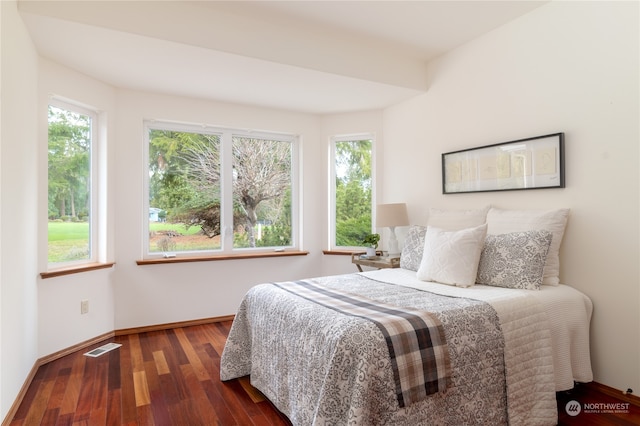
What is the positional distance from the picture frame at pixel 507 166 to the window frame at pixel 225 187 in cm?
178

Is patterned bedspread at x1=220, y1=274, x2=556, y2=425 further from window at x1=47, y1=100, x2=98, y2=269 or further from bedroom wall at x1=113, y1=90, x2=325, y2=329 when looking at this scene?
window at x1=47, y1=100, x2=98, y2=269

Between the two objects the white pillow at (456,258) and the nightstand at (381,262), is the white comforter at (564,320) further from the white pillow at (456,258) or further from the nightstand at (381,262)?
the nightstand at (381,262)

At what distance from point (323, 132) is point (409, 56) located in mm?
1353

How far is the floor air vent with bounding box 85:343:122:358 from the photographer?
114 inches

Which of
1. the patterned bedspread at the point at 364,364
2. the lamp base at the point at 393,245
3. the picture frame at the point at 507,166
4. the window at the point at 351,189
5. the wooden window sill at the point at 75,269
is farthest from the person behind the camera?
the window at the point at 351,189

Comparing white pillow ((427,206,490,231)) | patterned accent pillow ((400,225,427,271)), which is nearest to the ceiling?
white pillow ((427,206,490,231))

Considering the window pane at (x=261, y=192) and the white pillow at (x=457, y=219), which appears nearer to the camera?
the white pillow at (x=457, y=219)

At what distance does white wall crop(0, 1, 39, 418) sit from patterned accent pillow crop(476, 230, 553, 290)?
2810 mm

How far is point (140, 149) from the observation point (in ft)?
11.5

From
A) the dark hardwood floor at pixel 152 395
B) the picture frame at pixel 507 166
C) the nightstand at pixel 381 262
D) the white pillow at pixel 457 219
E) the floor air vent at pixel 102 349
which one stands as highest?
the picture frame at pixel 507 166

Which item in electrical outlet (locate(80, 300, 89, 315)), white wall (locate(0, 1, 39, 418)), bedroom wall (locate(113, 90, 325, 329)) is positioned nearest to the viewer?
white wall (locate(0, 1, 39, 418))

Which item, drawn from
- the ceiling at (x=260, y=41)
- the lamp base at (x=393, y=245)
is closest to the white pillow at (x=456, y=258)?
the lamp base at (x=393, y=245)

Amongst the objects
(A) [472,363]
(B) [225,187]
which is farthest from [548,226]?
(B) [225,187]

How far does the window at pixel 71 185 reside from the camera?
9.61ft
